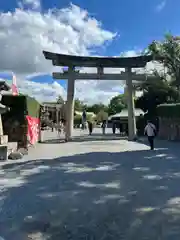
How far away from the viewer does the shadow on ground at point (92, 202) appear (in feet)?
17.5

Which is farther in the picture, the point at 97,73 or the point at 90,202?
the point at 97,73

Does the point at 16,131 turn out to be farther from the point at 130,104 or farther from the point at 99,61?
the point at 130,104

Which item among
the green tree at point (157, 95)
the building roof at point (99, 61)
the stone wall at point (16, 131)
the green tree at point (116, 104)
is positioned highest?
the green tree at point (116, 104)

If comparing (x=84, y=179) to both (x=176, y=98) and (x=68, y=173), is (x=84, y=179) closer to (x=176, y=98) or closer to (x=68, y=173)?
(x=68, y=173)

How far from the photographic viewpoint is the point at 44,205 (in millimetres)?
6773

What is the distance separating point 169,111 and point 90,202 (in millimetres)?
19760

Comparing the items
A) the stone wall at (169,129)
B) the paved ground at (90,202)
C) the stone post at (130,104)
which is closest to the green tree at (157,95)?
the stone wall at (169,129)

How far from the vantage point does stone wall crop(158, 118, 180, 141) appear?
23.9 metres

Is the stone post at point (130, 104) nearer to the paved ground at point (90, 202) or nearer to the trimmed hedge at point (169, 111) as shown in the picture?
the trimmed hedge at point (169, 111)

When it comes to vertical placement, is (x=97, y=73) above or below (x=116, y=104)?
below

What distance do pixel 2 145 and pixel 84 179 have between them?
5.63 m

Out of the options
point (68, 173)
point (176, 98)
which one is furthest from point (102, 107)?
point (68, 173)

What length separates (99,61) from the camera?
24.9 m

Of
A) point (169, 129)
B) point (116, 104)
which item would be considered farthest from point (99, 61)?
point (116, 104)
